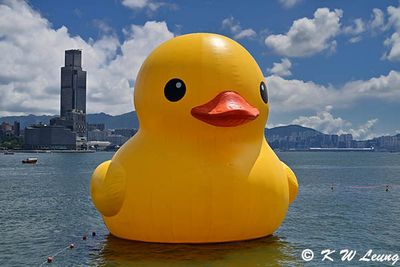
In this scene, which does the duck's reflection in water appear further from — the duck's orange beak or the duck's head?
the duck's orange beak

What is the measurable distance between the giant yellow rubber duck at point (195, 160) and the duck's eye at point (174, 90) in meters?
0.02

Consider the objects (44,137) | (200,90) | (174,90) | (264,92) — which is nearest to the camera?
(200,90)

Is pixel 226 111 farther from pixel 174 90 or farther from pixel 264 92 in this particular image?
pixel 264 92

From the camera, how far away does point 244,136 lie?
12.4 meters

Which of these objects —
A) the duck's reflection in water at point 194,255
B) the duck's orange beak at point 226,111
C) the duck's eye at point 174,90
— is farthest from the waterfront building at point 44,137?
the duck's orange beak at point 226,111

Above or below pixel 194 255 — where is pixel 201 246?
above

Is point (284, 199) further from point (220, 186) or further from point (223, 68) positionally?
point (223, 68)

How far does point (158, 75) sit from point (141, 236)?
3.96 m

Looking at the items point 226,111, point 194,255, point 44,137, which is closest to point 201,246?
point 194,255

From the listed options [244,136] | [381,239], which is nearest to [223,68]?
[244,136]

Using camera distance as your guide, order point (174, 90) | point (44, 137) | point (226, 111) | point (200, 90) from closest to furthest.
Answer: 1. point (226, 111)
2. point (200, 90)
3. point (174, 90)
4. point (44, 137)

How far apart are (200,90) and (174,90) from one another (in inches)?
25.1

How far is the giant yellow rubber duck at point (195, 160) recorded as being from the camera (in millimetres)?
11609

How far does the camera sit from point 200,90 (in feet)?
39.0
